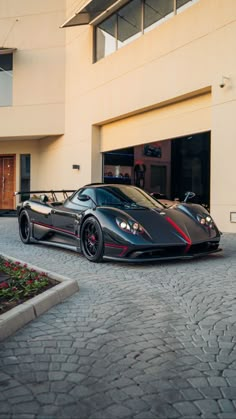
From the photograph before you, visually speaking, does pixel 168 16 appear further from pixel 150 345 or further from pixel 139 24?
pixel 150 345

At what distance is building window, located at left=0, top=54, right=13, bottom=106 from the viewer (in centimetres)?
1816

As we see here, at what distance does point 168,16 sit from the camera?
40.8 ft

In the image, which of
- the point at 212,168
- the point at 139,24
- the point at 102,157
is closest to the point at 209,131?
the point at 212,168

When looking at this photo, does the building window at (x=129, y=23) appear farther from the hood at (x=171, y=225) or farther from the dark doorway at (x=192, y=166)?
the hood at (x=171, y=225)

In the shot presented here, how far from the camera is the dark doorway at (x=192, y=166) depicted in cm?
1196

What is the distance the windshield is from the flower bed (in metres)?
1.90

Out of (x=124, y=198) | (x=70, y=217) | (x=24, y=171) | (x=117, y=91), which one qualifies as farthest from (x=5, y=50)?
(x=124, y=198)

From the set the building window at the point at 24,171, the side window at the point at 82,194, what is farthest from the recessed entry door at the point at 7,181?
the side window at the point at 82,194

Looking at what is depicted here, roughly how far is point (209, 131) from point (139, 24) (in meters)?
4.82

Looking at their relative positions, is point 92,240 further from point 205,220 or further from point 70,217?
point 205,220

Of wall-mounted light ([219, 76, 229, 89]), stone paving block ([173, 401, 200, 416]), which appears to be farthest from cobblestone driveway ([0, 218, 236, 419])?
wall-mounted light ([219, 76, 229, 89])

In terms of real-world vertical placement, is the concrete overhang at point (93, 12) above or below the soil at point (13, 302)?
above

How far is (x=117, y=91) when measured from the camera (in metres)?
14.4

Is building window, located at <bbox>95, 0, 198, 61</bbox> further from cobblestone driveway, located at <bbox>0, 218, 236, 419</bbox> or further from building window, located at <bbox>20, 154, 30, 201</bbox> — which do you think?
cobblestone driveway, located at <bbox>0, 218, 236, 419</bbox>
